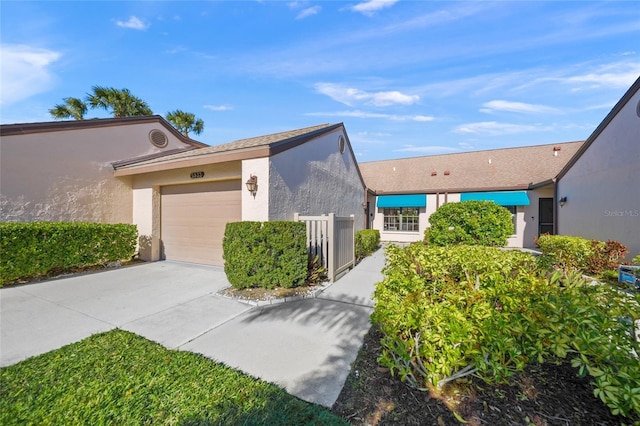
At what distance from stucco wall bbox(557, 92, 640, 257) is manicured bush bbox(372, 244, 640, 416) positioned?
8288 mm

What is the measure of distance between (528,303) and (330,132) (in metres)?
8.75

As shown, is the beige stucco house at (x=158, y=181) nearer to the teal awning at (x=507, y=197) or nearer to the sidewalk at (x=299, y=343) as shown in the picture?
the sidewalk at (x=299, y=343)

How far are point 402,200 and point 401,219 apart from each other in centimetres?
148

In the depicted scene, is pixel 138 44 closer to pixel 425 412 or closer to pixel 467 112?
pixel 425 412

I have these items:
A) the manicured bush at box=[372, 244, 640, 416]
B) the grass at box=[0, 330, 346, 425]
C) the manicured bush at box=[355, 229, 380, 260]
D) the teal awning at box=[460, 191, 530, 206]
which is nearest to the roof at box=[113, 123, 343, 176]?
the manicured bush at box=[355, 229, 380, 260]

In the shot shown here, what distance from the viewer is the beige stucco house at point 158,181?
274 inches

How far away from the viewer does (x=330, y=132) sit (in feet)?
32.6

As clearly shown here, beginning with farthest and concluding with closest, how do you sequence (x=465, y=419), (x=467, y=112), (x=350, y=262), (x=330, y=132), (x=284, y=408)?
(x=467, y=112)
(x=330, y=132)
(x=350, y=262)
(x=284, y=408)
(x=465, y=419)

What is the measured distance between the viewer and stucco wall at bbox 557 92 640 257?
7520 mm

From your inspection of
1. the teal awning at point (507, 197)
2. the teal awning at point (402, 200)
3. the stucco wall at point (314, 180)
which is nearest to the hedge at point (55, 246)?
the stucco wall at point (314, 180)

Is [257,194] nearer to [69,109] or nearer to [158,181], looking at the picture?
[158,181]

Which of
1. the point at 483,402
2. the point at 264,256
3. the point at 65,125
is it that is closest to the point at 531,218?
the point at 264,256

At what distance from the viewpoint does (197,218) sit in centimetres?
830

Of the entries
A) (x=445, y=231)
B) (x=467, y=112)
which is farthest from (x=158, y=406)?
(x=467, y=112)
